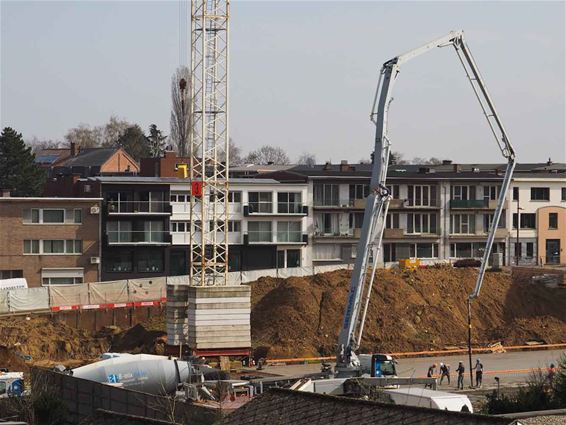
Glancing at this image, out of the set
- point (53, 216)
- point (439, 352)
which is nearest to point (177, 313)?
point (439, 352)

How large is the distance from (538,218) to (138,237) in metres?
33.6

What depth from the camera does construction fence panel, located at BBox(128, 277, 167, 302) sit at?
72.2 meters

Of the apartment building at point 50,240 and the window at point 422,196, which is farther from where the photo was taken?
the window at point 422,196

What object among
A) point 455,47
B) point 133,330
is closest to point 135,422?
point 455,47

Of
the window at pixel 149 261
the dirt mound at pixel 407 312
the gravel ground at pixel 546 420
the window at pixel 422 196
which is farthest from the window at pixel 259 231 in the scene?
the gravel ground at pixel 546 420

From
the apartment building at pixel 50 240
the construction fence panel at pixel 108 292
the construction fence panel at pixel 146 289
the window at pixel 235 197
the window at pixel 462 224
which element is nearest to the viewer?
the construction fence panel at pixel 108 292

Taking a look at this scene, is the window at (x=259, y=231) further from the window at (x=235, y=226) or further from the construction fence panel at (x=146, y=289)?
the construction fence panel at (x=146, y=289)

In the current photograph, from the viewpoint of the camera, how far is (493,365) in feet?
196

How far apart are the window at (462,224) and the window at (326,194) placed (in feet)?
31.3

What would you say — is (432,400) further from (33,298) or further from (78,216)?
(78,216)

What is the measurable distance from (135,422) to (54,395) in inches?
690

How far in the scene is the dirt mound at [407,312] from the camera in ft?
208

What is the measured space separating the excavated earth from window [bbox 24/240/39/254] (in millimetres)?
14246

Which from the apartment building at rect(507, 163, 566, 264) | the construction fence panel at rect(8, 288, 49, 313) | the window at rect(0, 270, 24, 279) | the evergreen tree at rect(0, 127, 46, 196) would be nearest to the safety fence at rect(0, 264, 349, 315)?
the construction fence panel at rect(8, 288, 49, 313)
